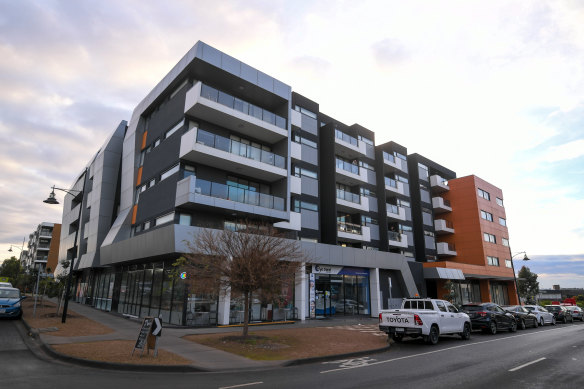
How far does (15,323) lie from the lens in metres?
18.7

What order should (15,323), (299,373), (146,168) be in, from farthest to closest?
(146,168)
(15,323)
(299,373)

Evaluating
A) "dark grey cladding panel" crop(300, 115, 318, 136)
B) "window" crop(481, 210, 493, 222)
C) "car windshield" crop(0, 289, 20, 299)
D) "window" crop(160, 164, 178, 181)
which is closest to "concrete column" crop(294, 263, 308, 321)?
"window" crop(160, 164, 178, 181)

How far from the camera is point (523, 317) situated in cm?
2406

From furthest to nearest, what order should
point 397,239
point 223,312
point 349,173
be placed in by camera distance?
point 397,239
point 349,173
point 223,312

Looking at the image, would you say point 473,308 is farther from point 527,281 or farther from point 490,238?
point 527,281

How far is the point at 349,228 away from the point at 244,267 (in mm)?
21160

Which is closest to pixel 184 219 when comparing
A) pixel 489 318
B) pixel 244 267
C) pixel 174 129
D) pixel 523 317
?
pixel 174 129

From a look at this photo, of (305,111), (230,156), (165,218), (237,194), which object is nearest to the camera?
(237,194)

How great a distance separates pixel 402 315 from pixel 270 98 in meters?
19.5

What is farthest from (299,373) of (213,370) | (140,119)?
(140,119)

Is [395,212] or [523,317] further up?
[395,212]

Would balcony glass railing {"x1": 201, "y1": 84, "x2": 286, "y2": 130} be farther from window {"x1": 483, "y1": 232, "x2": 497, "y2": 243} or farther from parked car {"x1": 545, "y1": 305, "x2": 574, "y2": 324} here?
window {"x1": 483, "y1": 232, "x2": 497, "y2": 243}

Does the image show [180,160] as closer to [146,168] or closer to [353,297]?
[146,168]

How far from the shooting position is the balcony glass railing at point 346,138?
35725mm
